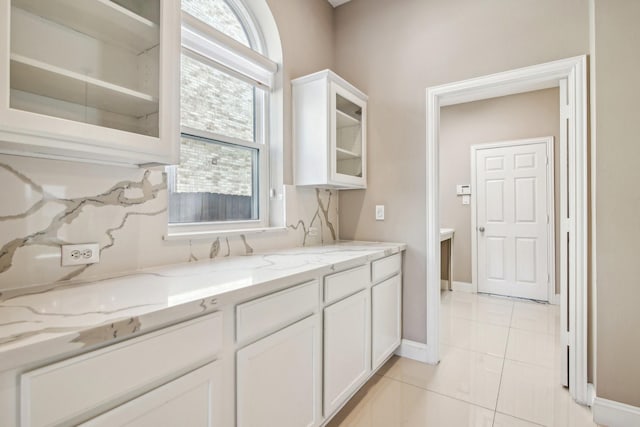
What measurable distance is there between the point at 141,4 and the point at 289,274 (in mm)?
1261

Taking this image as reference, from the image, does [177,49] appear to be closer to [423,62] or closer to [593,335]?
[423,62]

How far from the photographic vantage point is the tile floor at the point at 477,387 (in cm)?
185

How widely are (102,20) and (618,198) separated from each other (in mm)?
2671

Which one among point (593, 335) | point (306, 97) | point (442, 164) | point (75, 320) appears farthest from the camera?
point (442, 164)

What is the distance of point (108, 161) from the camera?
135 cm

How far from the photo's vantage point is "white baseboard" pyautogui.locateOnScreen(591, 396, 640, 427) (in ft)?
5.75

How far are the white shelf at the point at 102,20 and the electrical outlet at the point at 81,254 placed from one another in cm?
84

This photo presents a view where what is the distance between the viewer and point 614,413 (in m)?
1.79

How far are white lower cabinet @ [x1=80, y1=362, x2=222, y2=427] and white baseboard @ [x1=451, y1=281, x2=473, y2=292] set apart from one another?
14.1 ft

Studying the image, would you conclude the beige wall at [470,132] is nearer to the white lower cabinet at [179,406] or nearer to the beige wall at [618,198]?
the beige wall at [618,198]

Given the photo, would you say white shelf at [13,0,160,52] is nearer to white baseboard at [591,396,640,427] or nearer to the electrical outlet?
the electrical outlet

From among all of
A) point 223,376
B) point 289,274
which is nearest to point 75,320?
point 223,376

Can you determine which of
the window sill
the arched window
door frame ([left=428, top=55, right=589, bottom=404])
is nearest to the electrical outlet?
the window sill

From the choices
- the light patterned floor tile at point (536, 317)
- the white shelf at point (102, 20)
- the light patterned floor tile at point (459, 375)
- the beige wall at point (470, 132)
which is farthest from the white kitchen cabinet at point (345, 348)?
the beige wall at point (470, 132)
